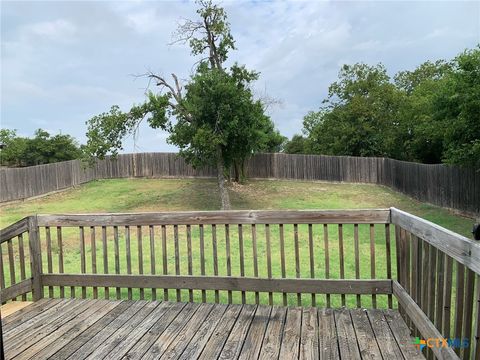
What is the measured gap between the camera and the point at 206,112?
15.5 metres

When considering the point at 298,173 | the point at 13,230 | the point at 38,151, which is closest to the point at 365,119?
the point at 298,173

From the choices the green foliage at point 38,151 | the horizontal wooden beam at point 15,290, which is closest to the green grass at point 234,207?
the horizontal wooden beam at point 15,290

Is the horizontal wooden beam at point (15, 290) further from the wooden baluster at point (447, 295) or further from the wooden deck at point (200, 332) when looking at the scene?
the wooden baluster at point (447, 295)

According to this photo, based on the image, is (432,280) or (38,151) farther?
(38,151)

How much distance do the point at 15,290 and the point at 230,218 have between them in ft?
7.52

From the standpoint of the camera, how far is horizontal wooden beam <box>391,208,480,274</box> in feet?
6.01

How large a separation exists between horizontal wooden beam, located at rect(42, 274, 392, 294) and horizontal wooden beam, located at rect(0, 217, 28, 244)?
1.91 ft

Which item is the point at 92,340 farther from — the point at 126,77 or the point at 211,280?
the point at 126,77

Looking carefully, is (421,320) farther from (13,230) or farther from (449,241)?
(13,230)

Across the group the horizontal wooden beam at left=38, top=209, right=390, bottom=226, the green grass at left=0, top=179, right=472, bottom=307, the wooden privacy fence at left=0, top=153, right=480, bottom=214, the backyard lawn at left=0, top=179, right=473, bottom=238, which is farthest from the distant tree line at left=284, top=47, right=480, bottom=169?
the horizontal wooden beam at left=38, top=209, right=390, bottom=226

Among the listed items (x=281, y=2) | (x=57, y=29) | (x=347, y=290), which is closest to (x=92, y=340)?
(x=347, y=290)

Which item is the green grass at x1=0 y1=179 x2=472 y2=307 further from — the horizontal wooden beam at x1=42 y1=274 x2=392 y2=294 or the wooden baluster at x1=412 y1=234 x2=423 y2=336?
the wooden baluster at x1=412 y1=234 x2=423 y2=336

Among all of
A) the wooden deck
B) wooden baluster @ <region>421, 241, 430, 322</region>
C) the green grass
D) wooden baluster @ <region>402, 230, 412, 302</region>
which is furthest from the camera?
the green grass

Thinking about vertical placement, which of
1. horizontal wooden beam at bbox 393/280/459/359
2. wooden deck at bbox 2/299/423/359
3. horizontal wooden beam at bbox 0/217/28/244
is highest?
horizontal wooden beam at bbox 0/217/28/244
